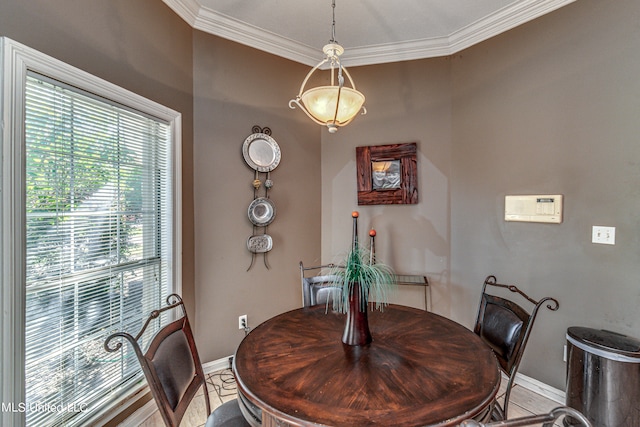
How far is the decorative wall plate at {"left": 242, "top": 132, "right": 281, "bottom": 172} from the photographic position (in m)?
2.62

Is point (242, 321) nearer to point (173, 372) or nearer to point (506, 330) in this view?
point (173, 372)

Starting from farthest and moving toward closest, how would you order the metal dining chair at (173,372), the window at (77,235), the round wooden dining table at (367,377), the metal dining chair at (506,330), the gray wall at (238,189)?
1. the gray wall at (238,189)
2. the metal dining chair at (506,330)
3. the window at (77,235)
4. the metal dining chair at (173,372)
5. the round wooden dining table at (367,377)

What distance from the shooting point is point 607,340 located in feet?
5.65

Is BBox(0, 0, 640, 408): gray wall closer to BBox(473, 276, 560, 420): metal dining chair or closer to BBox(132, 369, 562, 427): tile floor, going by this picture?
BBox(132, 369, 562, 427): tile floor

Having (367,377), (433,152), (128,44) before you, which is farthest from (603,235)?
(128,44)

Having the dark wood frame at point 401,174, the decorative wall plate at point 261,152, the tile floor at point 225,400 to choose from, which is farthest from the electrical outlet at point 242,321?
the dark wood frame at point 401,174

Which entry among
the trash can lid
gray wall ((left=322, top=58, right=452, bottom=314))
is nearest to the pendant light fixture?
gray wall ((left=322, top=58, right=452, bottom=314))

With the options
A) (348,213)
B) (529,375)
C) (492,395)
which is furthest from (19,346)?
(529,375)

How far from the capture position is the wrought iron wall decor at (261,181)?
2.63 m

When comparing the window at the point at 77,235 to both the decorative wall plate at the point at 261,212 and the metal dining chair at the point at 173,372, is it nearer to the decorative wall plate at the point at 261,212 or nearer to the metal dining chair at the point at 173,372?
the metal dining chair at the point at 173,372

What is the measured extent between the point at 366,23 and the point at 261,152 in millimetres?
1434

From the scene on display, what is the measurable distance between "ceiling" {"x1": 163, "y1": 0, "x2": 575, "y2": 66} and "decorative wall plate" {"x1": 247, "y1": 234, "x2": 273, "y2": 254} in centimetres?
173

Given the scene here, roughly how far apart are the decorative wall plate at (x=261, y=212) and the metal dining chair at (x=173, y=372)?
129cm

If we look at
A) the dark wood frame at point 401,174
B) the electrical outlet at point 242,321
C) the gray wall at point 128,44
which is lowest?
the electrical outlet at point 242,321
